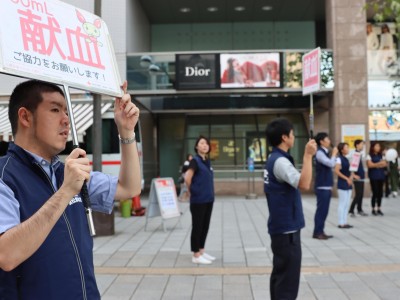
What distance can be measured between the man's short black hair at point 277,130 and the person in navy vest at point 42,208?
2.55m

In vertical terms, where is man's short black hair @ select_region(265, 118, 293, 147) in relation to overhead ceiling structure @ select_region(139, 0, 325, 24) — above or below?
below

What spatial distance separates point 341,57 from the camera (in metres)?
16.7

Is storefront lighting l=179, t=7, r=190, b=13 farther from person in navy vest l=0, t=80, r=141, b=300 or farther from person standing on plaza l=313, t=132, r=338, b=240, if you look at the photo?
person in navy vest l=0, t=80, r=141, b=300

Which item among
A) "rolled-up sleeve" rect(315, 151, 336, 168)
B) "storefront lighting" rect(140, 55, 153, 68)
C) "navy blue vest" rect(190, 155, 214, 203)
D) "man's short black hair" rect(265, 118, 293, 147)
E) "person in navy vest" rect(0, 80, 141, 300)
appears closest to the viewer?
"person in navy vest" rect(0, 80, 141, 300)

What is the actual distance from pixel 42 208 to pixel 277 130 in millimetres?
2932

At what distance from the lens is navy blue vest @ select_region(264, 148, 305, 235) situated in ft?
13.1

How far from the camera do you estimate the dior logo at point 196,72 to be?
16.9 metres

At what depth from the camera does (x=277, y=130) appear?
165 inches

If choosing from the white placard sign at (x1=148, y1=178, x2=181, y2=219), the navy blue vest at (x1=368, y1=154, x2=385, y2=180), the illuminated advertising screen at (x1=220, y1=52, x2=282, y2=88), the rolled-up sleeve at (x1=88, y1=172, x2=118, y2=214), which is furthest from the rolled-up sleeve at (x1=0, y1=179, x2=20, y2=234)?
the illuminated advertising screen at (x1=220, y1=52, x2=282, y2=88)

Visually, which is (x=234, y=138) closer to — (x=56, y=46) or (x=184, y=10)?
(x=184, y=10)

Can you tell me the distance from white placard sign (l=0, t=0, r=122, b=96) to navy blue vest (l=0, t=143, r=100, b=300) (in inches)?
14.6

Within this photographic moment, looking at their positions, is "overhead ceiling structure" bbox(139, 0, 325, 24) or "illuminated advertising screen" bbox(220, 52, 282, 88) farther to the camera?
"overhead ceiling structure" bbox(139, 0, 325, 24)

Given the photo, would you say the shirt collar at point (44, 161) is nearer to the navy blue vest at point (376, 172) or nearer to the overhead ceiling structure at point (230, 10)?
the navy blue vest at point (376, 172)

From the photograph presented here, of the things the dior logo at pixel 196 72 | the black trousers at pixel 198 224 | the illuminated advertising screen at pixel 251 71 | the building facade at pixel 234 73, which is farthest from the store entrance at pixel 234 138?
the black trousers at pixel 198 224
